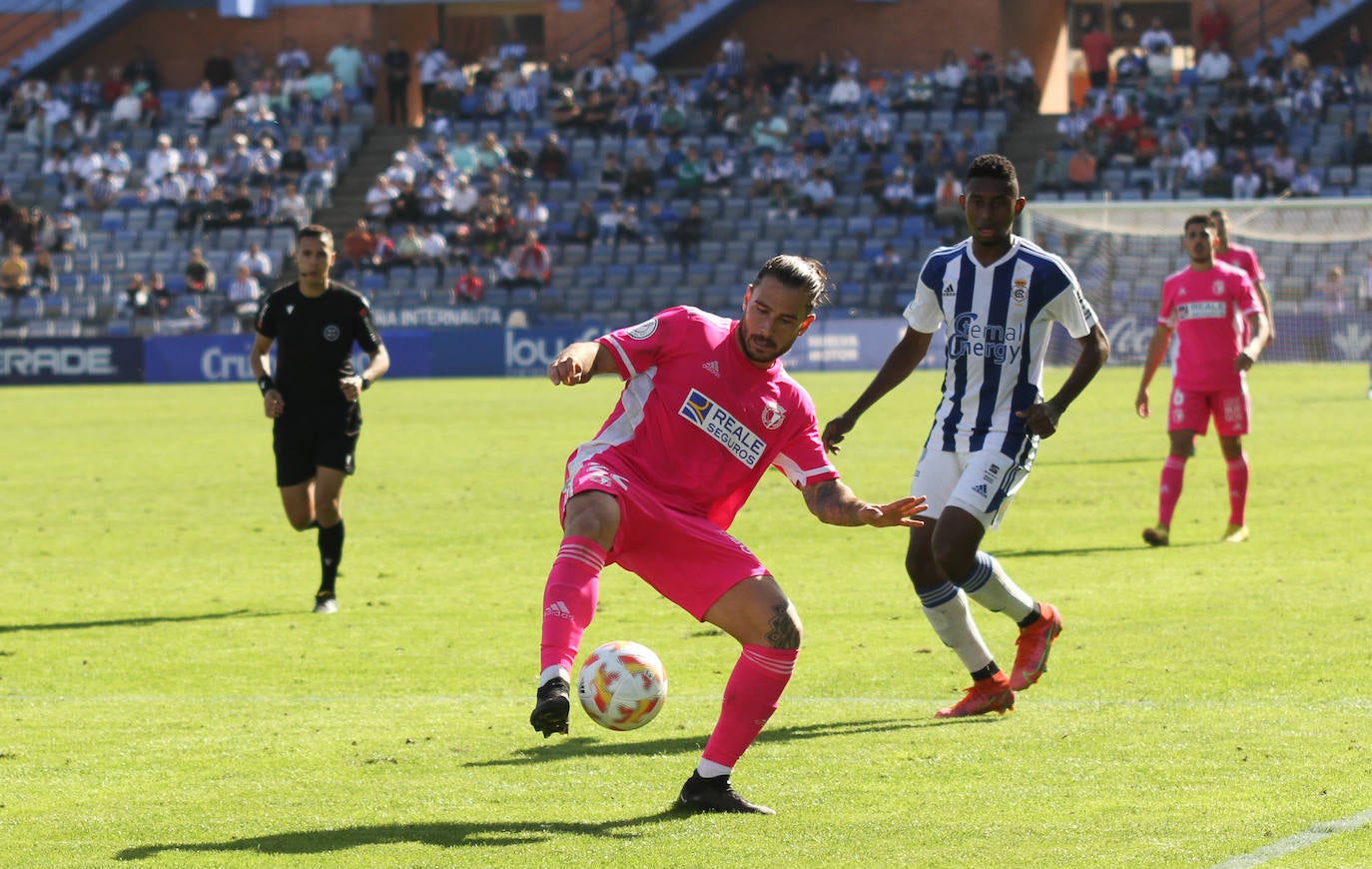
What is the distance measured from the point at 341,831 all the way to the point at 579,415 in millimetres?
20312

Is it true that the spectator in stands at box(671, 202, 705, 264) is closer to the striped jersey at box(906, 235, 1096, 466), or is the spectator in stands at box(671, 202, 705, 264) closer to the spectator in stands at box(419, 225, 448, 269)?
the spectator in stands at box(419, 225, 448, 269)

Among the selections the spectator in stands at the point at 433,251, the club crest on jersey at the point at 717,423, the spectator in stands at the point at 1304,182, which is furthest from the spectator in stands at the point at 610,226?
the club crest on jersey at the point at 717,423

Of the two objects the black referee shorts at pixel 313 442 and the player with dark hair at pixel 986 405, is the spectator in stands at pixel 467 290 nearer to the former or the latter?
the black referee shorts at pixel 313 442

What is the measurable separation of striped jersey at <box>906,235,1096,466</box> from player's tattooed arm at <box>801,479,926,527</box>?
4.91ft

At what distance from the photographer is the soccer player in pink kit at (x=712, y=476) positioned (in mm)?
5680

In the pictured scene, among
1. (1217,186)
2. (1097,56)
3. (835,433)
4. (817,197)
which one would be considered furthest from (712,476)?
(1097,56)

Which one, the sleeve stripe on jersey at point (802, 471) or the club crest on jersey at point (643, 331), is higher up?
the club crest on jersey at point (643, 331)

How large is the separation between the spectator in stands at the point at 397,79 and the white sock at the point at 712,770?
137 feet

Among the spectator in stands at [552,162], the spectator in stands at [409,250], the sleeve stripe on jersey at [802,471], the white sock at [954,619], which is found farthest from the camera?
the spectator in stands at [552,162]

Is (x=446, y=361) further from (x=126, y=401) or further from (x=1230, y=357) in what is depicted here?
(x=1230, y=357)

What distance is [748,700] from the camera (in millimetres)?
5723

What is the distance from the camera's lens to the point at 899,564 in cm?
1200

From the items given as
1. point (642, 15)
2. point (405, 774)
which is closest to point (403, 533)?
point (405, 774)

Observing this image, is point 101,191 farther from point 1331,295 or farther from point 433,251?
point 1331,295
